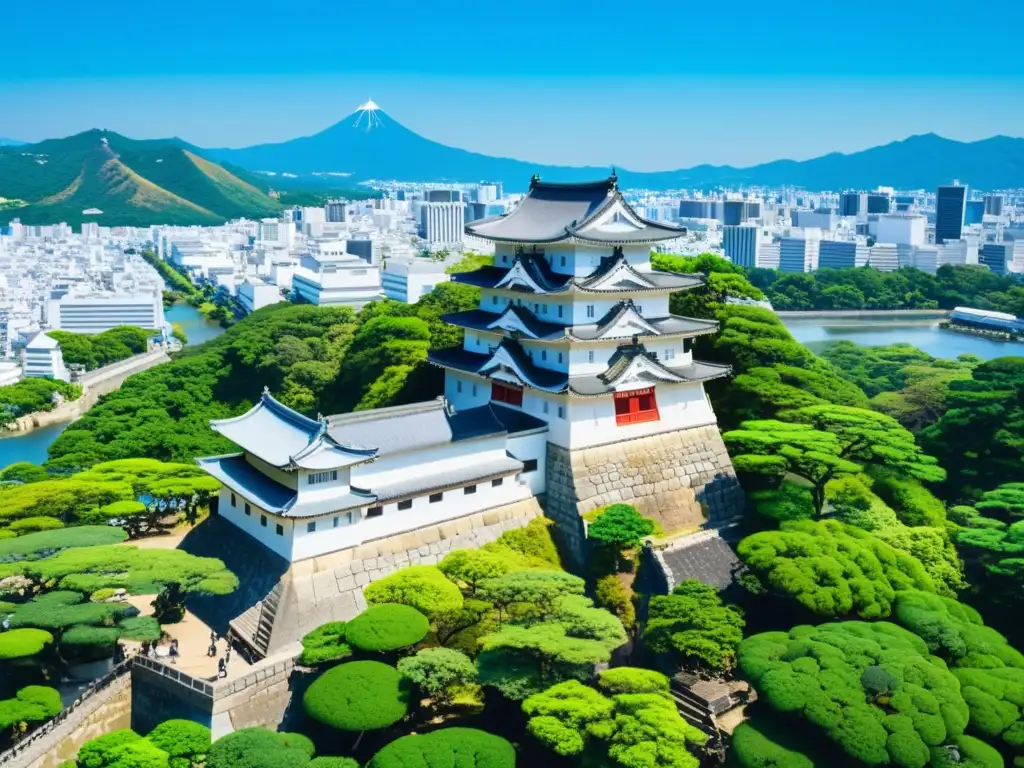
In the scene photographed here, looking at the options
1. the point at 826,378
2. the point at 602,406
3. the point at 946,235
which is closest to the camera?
the point at 602,406

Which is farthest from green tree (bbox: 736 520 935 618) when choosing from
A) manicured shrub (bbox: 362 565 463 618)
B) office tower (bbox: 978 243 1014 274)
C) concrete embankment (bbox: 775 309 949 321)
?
office tower (bbox: 978 243 1014 274)

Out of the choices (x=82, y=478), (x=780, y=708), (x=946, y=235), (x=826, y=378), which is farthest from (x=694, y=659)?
(x=946, y=235)

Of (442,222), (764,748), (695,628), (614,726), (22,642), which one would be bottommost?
(764,748)

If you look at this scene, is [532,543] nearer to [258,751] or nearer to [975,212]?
[258,751]

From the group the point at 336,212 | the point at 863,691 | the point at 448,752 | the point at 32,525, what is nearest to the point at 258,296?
the point at 32,525

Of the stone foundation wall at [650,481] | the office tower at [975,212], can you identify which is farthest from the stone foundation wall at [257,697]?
→ the office tower at [975,212]

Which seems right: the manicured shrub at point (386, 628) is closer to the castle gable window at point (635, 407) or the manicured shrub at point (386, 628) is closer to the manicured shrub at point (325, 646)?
the manicured shrub at point (325, 646)

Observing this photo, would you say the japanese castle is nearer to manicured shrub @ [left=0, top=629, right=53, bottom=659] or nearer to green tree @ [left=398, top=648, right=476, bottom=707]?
green tree @ [left=398, top=648, right=476, bottom=707]

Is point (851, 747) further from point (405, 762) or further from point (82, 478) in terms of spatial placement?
point (82, 478)
